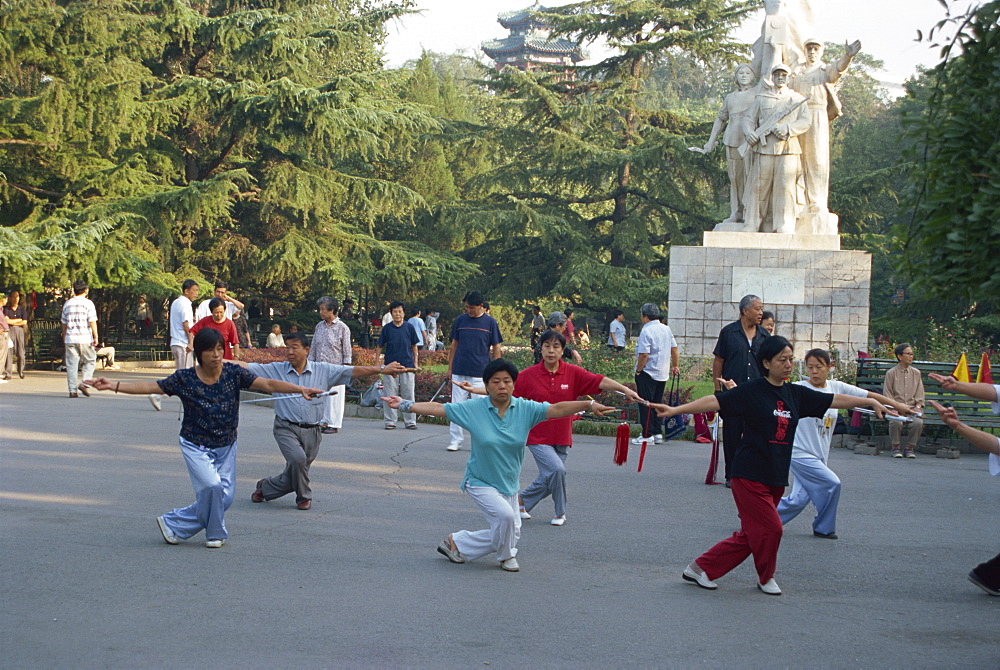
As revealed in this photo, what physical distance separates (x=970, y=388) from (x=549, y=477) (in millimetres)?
3314

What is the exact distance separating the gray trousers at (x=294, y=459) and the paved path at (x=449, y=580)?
0.20m

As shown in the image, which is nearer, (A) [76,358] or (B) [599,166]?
(A) [76,358]

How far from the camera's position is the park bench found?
537 inches

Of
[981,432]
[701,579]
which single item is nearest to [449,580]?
[701,579]

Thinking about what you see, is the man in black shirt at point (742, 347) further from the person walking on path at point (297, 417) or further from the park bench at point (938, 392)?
the park bench at point (938, 392)

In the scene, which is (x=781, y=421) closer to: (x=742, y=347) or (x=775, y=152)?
(x=742, y=347)

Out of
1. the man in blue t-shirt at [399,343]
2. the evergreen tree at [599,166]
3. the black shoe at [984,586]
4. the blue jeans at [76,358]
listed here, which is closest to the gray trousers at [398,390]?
the man in blue t-shirt at [399,343]

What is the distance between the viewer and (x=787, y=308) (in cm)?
1986

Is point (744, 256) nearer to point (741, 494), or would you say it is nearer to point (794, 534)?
point (794, 534)

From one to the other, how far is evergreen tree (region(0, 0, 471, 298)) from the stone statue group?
992 cm

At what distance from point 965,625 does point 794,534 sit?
2.49 metres

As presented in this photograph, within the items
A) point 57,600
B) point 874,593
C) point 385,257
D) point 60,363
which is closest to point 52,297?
point 60,363

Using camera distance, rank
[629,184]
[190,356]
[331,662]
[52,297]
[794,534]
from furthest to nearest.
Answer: [629,184]
[52,297]
[190,356]
[794,534]
[331,662]

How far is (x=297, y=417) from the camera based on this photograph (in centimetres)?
891
